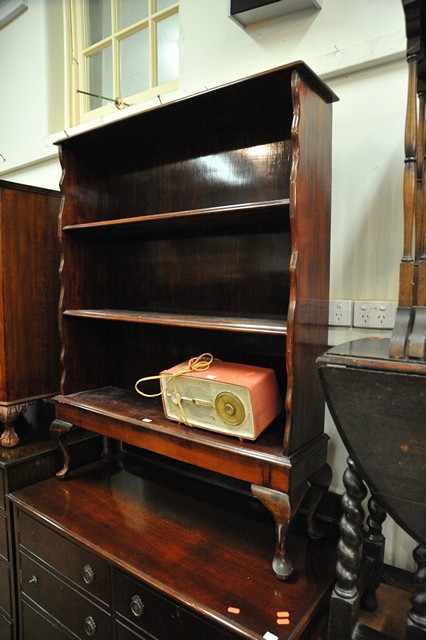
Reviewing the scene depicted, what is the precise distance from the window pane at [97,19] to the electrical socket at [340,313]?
2.17 meters

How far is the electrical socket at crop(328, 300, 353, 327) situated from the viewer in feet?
4.80

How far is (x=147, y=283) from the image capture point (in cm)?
200

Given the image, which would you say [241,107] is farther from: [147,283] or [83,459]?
[83,459]

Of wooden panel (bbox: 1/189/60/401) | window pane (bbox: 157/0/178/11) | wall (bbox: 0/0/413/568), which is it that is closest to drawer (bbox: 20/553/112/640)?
wooden panel (bbox: 1/189/60/401)

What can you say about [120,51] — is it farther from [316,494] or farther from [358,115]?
[316,494]

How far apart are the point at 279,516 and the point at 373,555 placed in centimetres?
33

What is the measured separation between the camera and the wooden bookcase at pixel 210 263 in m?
1.23

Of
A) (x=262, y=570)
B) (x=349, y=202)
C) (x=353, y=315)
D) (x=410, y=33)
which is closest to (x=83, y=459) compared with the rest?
(x=262, y=570)

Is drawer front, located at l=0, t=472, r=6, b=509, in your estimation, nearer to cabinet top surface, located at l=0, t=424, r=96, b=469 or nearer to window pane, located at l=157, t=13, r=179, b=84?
cabinet top surface, located at l=0, t=424, r=96, b=469

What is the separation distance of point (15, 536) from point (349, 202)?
1.89 m

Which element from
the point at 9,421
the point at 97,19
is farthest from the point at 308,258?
the point at 97,19

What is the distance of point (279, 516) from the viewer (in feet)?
3.92

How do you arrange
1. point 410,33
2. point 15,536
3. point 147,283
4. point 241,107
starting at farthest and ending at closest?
point 147,283, point 15,536, point 241,107, point 410,33

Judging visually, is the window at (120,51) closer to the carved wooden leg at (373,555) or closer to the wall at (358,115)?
the wall at (358,115)
